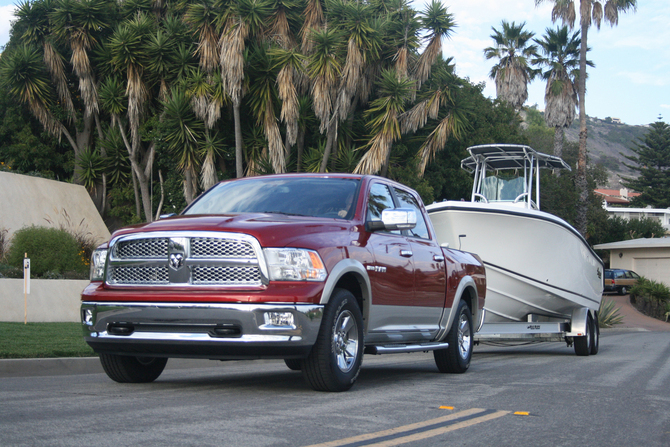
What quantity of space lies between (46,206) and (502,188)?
46.4 ft

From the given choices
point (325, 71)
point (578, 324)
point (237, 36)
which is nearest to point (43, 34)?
point (237, 36)

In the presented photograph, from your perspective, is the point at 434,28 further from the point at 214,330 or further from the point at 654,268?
the point at 654,268

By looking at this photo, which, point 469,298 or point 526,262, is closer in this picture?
point 469,298

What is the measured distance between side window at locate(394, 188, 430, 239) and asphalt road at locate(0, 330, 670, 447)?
1641 millimetres

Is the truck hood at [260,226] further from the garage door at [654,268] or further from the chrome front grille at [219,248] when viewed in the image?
the garage door at [654,268]

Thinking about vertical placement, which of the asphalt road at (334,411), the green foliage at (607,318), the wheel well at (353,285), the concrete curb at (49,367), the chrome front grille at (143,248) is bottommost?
the green foliage at (607,318)

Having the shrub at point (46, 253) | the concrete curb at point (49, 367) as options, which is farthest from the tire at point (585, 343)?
the shrub at point (46, 253)

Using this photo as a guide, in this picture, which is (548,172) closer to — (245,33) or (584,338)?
(245,33)


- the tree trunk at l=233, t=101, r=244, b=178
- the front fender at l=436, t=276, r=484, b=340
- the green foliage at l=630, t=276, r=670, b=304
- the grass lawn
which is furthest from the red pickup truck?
the green foliage at l=630, t=276, r=670, b=304

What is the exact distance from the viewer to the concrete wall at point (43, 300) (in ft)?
47.9

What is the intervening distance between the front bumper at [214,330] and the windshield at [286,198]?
147 cm

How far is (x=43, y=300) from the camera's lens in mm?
15398

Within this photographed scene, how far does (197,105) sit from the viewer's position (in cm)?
2333

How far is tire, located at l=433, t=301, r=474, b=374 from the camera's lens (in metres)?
8.71
